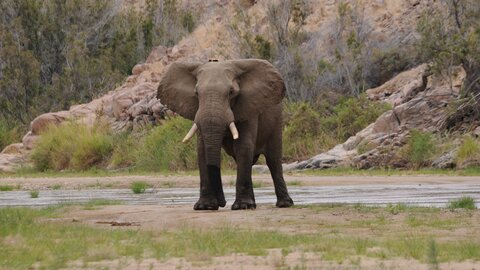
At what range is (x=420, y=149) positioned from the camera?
1158 inches

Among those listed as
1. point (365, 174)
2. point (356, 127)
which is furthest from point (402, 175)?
point (356, 127)

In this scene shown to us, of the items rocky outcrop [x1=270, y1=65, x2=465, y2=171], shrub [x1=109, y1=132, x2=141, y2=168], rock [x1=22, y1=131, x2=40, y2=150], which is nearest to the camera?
rocky outcrop [x1=270, y1=65, x2=465, y2=171]

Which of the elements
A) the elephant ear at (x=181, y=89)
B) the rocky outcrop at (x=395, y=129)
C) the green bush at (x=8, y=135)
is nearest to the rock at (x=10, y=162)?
the green bush at (x=8, y=135)

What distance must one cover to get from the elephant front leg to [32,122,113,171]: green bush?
23.2 meters

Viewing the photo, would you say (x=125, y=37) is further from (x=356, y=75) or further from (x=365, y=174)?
(x=365, y=174)

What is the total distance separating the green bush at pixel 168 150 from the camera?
34.5 meters

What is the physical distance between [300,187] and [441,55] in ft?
33.0

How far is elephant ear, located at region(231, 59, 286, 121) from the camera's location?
52.1 ft

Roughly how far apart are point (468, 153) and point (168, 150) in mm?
10456

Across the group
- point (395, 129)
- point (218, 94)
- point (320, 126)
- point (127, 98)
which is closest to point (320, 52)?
point (127, 98)

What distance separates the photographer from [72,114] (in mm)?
44250

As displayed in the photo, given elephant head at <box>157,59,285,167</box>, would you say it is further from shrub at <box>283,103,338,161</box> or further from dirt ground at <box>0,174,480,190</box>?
shrub at <box>283,103,338,161</box>

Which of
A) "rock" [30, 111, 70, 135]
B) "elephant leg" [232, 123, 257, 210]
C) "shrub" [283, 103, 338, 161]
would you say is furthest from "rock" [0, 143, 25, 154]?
"elephant leg" [232, 123, 257, 210]

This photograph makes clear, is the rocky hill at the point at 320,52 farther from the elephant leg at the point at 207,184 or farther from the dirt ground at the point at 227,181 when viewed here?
the elephant leg at the point at 207,184
